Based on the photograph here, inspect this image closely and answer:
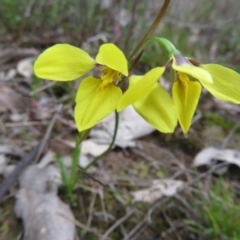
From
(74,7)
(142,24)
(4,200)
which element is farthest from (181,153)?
(74,7)

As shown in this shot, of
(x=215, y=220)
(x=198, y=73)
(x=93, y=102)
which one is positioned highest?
(x=198, y=73)

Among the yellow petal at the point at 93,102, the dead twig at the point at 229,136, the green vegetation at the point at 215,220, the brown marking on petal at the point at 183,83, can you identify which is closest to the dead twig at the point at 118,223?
the green vegetation at the point at 215,220

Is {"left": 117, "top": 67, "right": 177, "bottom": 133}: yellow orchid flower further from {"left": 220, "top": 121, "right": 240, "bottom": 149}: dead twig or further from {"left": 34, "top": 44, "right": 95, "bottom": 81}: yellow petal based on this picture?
{"left": 220, "top": 121, "right": 240, "bottom": 149}: dead twig

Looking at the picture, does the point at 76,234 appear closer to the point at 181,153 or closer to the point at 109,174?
the point at 109,174

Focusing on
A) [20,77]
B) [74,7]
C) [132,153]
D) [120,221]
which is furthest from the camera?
[74,7]

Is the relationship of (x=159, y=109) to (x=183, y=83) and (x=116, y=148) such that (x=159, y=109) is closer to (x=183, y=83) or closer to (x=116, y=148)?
(x=183, y=83)

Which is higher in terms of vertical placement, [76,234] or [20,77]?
[76,234]

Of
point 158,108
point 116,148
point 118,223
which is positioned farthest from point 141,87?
point 116,148

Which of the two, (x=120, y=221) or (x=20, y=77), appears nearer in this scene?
(x=120, y=221)
